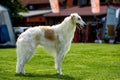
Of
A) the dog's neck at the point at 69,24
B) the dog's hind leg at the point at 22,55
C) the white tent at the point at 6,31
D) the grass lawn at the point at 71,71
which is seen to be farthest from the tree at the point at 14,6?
the dog's hind leg at the point at 22,55

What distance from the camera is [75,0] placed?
222 ft

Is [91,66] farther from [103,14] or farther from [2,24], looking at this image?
[103,14]

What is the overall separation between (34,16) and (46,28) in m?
49.7

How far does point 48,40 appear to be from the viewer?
1325cm

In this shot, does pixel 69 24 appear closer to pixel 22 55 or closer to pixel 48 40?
pixel 48 40

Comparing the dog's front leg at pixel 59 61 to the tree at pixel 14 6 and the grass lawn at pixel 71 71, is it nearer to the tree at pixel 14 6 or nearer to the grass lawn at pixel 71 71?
the grass lawn at pixel 71 71

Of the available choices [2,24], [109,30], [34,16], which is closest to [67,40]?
[2,24]

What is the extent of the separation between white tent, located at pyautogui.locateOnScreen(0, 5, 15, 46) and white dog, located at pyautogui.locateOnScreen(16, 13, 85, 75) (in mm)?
14652

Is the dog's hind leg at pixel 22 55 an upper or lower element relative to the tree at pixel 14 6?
upper

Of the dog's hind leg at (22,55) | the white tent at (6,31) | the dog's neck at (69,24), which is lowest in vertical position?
the white tent at (6,31)

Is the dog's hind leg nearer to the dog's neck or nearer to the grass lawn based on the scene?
the grass lawn

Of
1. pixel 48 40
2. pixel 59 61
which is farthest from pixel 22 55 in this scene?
pixel 59 61

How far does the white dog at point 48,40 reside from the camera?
12938 mm

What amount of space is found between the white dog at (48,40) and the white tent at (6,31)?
48.1 ft
